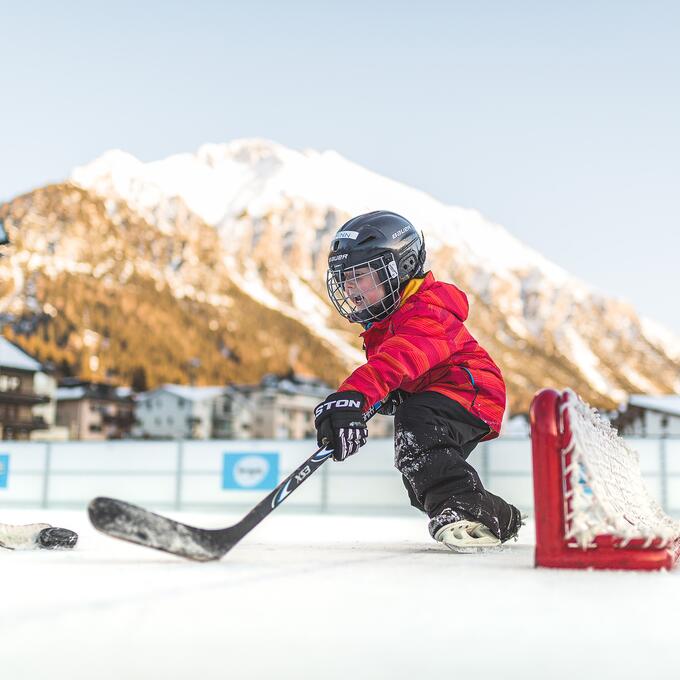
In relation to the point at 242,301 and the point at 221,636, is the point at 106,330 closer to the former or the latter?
the point at 242,301

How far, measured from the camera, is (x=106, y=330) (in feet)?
374

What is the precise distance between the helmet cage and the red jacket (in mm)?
48

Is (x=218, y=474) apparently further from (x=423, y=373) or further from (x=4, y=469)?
(x=423, y=373)

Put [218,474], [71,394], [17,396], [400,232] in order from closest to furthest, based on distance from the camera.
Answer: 1. [400,232]
2. [218,474]
3. [17,396]
4. [71,394]

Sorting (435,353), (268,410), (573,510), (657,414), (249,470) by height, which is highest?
(268,410)

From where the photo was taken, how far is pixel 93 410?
7200cm

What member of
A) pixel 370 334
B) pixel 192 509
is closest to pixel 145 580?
pixel 370 334

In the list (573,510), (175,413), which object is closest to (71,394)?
(175,413)

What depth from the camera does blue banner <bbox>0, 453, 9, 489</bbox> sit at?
16469mm

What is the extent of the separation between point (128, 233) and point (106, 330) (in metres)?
56.1

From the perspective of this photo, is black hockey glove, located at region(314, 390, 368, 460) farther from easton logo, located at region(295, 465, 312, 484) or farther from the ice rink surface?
the ice rink surface

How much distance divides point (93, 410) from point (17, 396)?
17.2 meters

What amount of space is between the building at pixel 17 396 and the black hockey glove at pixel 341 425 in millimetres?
55298

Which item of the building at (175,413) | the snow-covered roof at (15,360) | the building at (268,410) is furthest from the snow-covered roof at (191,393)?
the snow-covered roof at (15,360)
